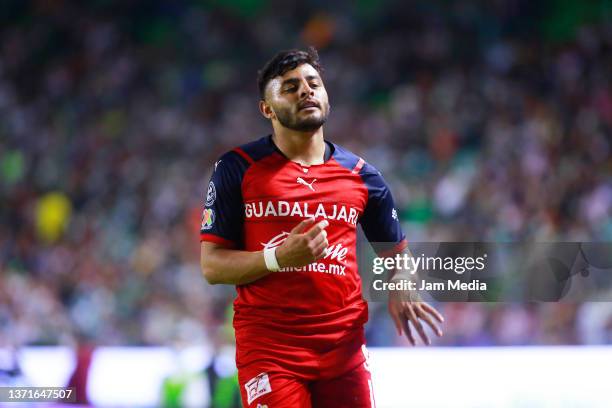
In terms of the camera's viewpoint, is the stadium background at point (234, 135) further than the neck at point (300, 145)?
Yes

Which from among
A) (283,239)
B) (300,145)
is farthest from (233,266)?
(300,145)

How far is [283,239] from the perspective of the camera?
4.22 meters

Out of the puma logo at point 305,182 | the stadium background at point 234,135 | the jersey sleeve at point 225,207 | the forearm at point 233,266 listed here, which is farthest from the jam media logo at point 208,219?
the stadium background at point 234,135

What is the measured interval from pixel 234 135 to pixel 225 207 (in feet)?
32.1

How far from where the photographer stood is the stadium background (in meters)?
10.8

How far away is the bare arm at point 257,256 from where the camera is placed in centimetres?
381

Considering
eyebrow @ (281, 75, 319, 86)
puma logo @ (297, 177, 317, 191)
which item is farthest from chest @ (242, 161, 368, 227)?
eyebrow @ (281, 75, 319, 86)

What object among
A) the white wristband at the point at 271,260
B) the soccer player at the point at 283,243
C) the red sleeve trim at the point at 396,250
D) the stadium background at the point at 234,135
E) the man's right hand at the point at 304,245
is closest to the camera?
the man's right hand at the point at 304,245

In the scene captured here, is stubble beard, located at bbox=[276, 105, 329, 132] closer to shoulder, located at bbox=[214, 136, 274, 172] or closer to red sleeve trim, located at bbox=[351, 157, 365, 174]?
shoulder, located at bbox=[214, 136, 274, 172]

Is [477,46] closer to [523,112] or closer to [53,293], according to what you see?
[523,112]

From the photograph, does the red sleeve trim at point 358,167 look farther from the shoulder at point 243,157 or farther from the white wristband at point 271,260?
the white wristband at point 271,260

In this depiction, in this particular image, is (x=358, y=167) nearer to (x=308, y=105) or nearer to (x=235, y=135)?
(x=308, y=105)

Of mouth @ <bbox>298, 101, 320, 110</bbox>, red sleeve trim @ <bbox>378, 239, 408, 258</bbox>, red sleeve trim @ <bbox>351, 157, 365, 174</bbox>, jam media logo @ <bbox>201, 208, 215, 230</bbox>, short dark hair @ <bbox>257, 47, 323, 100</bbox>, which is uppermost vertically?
short dark hair @ <bbox>257, 47, 323, 100</bbox>

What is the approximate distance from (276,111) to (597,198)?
23.4ft
